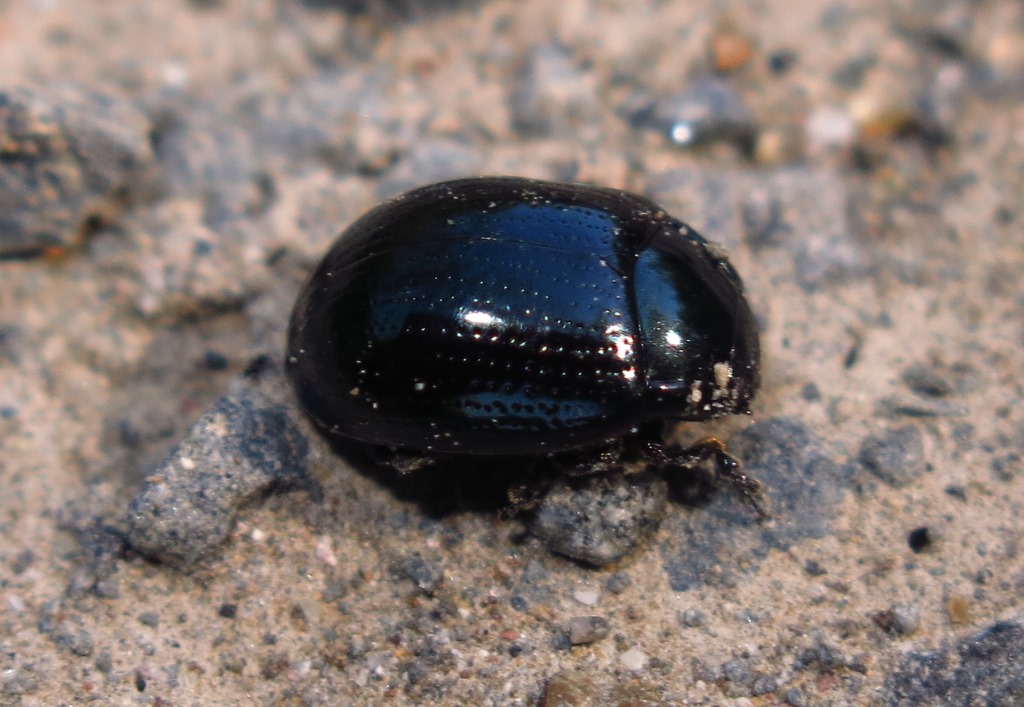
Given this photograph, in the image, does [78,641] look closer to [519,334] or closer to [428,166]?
[519,334]

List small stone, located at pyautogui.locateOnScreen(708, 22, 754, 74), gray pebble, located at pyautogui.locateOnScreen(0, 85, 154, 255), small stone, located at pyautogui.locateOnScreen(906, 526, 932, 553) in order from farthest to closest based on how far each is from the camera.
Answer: small stone, located at pyautogui.locateOnScreen(708, 22, 754, 74) → gray pebble, located at pyautogui.locateOnScreen(0, 85, 154, 255) → small stone, located at pyautogui.locateOnScreen(906, 526, 932, 553)

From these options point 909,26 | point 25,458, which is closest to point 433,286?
point 25,458

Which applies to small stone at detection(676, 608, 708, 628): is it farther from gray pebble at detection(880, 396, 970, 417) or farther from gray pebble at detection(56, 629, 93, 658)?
gray pebble at detection(56, 629, 93, 658)

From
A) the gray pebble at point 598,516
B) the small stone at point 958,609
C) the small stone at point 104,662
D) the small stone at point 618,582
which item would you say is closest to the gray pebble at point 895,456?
the small stone at point 958,609

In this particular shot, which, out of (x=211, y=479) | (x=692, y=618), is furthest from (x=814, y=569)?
(x=211, y=479)

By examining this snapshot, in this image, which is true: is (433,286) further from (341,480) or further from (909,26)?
(909,26)

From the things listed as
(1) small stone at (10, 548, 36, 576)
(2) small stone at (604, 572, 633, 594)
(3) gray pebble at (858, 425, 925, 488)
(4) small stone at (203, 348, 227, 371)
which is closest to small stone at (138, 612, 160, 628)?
(1) small stone at (10, 548, 36, 576)

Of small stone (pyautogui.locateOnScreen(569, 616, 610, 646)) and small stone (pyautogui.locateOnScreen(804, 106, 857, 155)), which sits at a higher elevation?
small stone (pyautogui.locateOnScreen(804, 106, 857, 155))
